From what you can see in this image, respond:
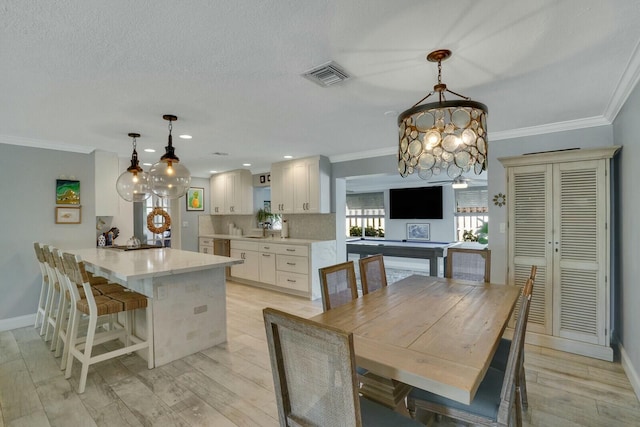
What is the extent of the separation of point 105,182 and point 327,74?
3991mm

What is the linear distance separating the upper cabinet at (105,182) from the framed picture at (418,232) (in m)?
6.95

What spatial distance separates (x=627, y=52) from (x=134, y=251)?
4.90 m

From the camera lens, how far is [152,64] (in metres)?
1.97

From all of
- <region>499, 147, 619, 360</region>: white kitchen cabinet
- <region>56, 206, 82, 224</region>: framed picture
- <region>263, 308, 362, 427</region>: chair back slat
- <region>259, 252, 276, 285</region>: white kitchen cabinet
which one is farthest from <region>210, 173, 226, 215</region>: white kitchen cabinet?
<region>263, 308, 362, 427</region>: chair back slat

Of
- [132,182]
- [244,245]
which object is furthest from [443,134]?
[244,245]

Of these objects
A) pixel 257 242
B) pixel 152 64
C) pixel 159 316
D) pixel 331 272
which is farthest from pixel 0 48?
pixel 257 242

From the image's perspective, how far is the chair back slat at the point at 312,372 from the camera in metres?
1.05

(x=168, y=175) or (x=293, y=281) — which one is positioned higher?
(x=168, y=175)

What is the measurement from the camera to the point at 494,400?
1.48 metres

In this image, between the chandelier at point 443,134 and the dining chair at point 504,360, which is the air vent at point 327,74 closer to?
the chandelier at point 443,134

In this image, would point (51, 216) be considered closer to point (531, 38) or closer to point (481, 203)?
point (531, 38)

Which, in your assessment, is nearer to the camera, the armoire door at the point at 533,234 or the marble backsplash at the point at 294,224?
the armoire door at the point at 533,234

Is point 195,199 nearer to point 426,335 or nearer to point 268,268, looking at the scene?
point 268,268

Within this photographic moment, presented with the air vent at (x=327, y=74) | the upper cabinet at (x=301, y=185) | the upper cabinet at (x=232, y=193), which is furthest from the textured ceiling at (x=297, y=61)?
the upper cabinet at (x=232, y=193)
